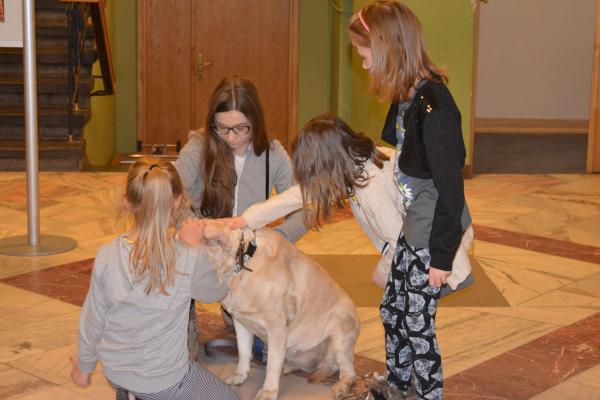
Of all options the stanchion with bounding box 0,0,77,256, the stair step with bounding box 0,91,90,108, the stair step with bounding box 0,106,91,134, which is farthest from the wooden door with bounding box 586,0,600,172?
the stanchion with bounding box 0,0,77,256

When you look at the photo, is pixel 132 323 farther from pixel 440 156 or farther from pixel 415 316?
pixel 440 156

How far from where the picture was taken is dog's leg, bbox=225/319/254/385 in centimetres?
370

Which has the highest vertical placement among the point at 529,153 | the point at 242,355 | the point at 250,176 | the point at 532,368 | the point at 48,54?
the point at 48,54

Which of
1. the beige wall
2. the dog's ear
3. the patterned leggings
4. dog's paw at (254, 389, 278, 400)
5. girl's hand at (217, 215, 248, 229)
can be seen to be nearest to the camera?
the dog's ear

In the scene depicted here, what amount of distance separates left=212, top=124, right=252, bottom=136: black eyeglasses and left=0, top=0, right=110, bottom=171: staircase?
14.2ft

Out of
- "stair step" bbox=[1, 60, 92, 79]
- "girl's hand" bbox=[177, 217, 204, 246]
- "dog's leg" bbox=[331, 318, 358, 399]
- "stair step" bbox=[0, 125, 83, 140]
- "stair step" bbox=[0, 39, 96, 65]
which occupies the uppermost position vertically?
"stair step" bbox=[0, 39, 96, 65]

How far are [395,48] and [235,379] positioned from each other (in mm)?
1470

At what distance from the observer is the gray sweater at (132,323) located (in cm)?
293

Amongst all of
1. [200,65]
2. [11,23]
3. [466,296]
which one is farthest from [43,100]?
[466,296]

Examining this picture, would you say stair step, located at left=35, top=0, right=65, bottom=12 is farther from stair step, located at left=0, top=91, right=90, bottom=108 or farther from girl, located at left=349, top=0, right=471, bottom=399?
girl, located at left=349, top=0, right=471, bottom=399

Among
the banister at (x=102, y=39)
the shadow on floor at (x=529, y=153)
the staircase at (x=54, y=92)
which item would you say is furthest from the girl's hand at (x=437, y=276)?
the shadow on floor at (x=529, y=153)

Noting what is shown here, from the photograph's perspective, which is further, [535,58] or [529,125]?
[529,125]

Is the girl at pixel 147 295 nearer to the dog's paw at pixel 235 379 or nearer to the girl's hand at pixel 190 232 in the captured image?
the girl's hand at pixel 190 232

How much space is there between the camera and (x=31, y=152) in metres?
5.63
